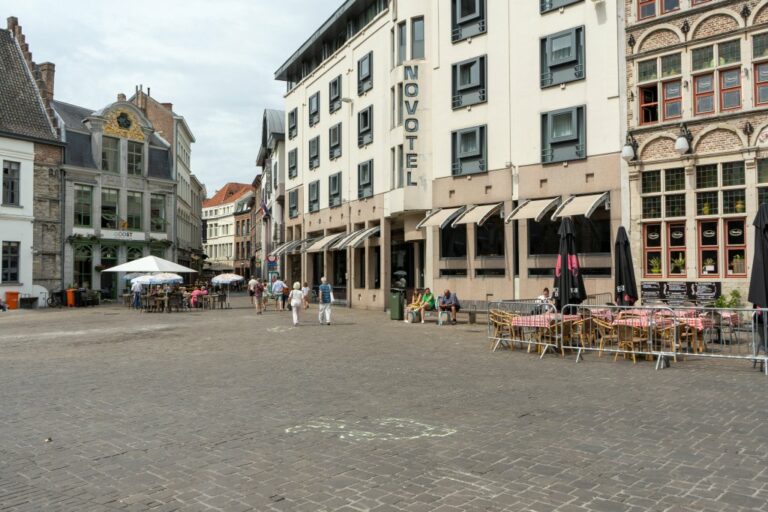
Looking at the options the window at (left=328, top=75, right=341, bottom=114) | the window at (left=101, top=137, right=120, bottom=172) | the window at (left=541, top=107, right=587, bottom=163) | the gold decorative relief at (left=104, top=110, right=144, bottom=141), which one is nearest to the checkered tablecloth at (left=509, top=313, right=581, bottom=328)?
the window at (left=541, top=107, right=587, bottom=163)

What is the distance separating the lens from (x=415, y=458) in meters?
5.82

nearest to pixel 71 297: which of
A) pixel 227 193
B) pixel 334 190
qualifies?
pixel 334 190

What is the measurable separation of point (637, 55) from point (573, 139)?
337cm

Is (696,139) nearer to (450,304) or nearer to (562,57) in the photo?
(562,57)

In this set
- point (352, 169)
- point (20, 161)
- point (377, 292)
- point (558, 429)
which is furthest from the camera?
point (20, 161)

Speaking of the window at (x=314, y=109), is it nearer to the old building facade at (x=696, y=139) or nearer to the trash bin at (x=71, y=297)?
the trash bin at (x=71, y=297)

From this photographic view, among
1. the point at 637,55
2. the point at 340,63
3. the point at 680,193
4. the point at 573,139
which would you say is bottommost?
the point at 680,193

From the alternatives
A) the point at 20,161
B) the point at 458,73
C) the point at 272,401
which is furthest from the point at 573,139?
the point at 20,161

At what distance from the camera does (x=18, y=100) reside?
3844 centimetres

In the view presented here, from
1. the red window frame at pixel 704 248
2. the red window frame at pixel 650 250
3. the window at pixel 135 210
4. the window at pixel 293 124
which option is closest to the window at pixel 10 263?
the window at pixel 135 210

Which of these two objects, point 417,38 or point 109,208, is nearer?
point 417,38

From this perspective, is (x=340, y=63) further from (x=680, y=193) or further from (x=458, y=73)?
(x=680, y=193)

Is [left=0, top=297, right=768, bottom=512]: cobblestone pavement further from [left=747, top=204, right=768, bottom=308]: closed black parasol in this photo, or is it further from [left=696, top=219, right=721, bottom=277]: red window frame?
[left=696, top=219, right=721, bottom=277]: red window frame

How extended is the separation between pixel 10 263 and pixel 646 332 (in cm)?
3585
